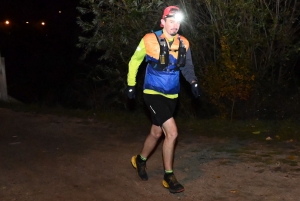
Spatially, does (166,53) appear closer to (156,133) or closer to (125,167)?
Result: (156,133)

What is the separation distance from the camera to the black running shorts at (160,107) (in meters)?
5.65

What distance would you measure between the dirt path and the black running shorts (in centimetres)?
79

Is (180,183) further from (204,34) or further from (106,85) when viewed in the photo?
(106,85)

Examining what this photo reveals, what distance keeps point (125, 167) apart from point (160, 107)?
4.16 feet

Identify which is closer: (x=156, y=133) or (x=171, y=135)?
(x=171, y=135)

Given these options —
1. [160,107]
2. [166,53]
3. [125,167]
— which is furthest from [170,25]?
[125,167]

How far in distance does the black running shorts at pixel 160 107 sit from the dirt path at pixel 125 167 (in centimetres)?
79

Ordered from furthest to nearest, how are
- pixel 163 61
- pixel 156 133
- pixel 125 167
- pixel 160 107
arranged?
pixel 125 167 < pixel 156 133 < pixel 160 107 < pixel 163 61

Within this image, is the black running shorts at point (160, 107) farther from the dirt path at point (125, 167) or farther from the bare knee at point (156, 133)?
the dirt path at point (125, 167)

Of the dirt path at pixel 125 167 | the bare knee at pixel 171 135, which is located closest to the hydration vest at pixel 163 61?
the bare knee at pixel 171 135

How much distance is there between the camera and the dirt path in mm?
5586

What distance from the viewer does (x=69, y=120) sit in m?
9.80

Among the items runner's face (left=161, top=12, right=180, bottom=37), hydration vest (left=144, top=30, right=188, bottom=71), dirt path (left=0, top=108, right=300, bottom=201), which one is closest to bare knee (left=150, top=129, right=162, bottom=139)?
dirt path (left=0, top=108, right=300, bottom=201)

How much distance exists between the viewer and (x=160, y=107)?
224 inches
